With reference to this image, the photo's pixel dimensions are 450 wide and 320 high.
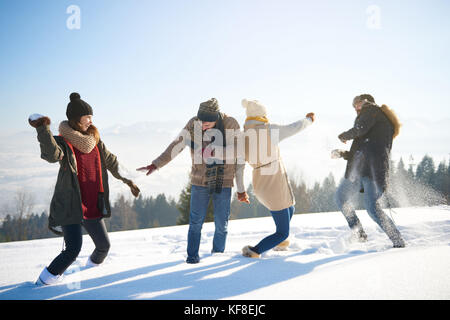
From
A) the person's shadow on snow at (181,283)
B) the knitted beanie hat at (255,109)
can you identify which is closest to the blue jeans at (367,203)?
the person's shadow on snow at (181,283)

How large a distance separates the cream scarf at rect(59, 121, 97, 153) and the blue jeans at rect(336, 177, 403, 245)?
3278 mm

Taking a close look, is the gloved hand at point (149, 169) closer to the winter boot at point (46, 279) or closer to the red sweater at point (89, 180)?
the red sweater at point (89, 180)

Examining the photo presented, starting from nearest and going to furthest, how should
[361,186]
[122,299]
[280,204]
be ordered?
[122,299], [280,204], [361,186]

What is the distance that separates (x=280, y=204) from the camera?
315 centimetres

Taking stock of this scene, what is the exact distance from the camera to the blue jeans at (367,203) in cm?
351

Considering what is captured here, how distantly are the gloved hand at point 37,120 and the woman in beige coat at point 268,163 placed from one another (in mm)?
1931

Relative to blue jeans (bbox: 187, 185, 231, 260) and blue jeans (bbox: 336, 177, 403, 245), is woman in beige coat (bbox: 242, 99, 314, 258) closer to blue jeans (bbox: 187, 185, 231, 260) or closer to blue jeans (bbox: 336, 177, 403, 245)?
blue jeans (bbox: 187, 185, 231, 260)

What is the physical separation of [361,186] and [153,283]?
2995 millimetres

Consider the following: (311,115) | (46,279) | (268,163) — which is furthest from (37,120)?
(311,115)

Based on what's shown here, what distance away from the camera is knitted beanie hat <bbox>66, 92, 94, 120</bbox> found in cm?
277

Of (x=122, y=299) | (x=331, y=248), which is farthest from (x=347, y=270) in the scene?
(x=122, y=299)

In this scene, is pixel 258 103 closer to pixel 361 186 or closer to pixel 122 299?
pixel 361 186

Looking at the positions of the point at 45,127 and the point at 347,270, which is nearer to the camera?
the point at 45,127

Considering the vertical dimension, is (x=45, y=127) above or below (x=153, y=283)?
above
